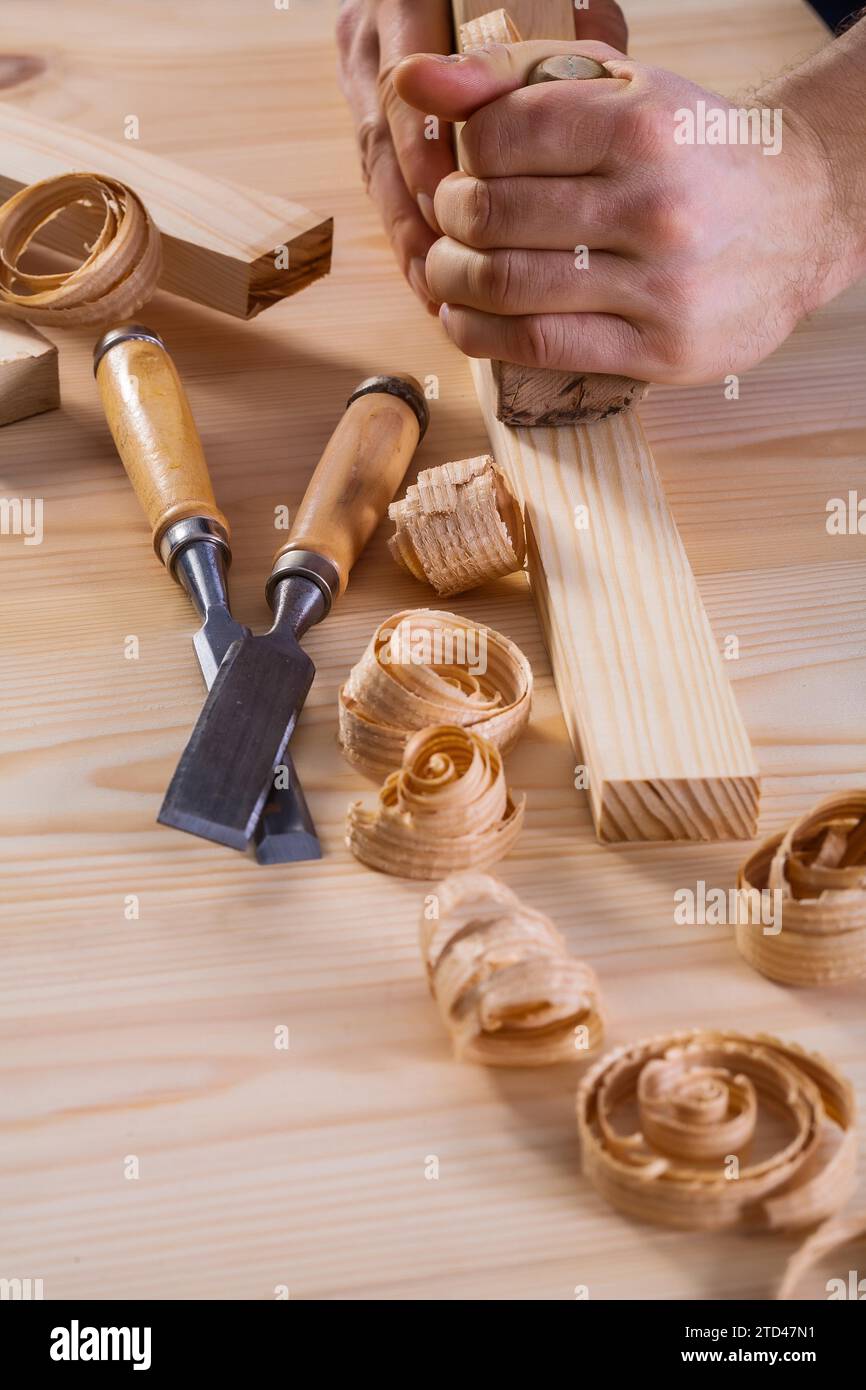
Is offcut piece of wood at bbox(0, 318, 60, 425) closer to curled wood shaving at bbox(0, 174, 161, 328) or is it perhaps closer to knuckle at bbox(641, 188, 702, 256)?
curled wood shaving at bbox(0, 174, 161, 328)

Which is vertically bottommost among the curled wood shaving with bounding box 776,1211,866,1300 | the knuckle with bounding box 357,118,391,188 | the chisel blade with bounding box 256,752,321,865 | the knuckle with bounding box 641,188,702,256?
the curled wood shaving with bounding box 776,1211,866,1300

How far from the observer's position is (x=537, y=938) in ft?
2.88

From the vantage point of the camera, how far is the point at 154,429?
1.24 meters

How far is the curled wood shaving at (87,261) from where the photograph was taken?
4.49ft

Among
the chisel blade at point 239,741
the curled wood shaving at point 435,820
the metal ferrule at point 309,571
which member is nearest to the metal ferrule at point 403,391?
the metal ferrule at point 309,571

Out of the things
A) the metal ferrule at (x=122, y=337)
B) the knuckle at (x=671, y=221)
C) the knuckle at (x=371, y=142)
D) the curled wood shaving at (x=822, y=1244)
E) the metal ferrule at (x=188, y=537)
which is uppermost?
the knuckle at (x=671, y=221)

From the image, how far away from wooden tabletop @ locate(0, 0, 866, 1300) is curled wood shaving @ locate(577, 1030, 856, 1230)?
2cm

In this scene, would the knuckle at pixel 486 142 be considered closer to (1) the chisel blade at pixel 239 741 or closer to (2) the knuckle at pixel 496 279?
(2) the knuckle at pixel 496 279

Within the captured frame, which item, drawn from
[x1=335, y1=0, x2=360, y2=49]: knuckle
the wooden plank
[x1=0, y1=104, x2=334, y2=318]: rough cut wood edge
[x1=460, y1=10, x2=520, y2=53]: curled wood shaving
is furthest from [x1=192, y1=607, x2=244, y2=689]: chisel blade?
[x1=335, y1=0, x2=360, y2=49]: knuckle

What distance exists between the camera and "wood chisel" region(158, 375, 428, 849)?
0.97 meters

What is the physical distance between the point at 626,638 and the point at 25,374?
0.66 m

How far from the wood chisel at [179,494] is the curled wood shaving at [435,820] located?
0.05 metres

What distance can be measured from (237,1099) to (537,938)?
21 centimetres

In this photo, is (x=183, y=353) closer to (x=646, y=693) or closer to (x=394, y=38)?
(x=394, y=38)
